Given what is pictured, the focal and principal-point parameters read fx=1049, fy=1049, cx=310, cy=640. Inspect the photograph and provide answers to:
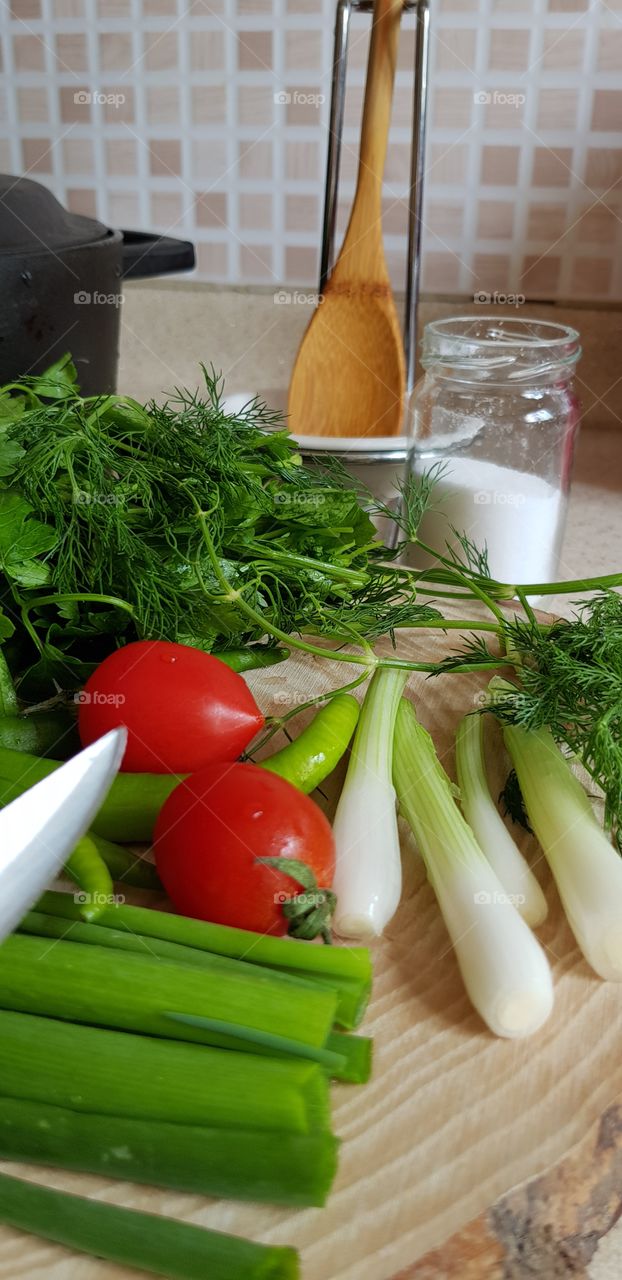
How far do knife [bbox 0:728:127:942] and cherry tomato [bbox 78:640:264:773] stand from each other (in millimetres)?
85

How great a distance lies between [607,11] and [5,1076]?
148 centimetres

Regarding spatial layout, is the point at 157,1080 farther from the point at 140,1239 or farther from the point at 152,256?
the point at 152,256

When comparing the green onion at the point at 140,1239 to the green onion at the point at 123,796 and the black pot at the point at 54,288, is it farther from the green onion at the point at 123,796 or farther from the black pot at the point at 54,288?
the black pot at the point at 54,288

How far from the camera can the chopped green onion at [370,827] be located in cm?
62

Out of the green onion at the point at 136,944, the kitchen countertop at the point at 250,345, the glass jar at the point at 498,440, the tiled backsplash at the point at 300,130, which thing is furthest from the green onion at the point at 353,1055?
the tiled backsplash at the point at 300,130

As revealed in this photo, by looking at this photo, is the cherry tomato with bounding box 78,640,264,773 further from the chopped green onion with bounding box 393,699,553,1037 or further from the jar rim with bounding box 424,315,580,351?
the jar rim with bounding box 424,315,580,351

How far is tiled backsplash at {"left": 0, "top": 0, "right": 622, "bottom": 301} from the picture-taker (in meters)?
1.45

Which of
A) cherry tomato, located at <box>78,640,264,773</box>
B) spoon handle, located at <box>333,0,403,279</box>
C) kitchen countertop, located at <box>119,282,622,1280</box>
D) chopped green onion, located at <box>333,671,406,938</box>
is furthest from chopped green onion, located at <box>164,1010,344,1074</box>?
kitchen countertop, located at <box>119,282,622,1280</box>

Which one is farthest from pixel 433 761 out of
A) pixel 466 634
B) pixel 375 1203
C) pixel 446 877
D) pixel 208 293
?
pixel 208 293

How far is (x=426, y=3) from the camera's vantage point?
122 centimetres

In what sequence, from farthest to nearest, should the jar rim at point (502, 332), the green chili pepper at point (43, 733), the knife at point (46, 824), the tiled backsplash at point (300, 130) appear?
the tiled backsplash at point (300, 130), the jar rim at point (502, 332), the green chili pepper at point (43, 733), the knife at point (46, 824)

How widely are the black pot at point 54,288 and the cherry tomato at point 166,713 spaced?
16.2 inches

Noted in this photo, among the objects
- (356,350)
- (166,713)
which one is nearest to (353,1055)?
(166,713)

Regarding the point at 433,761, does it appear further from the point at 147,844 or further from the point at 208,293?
the point at 208,293
